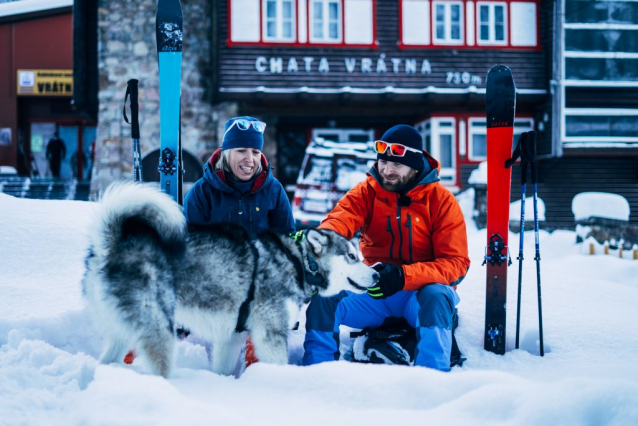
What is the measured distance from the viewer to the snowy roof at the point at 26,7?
17.2 meters

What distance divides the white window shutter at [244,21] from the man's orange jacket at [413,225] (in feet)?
31.9

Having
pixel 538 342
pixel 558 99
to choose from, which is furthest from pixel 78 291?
pixel 558 99

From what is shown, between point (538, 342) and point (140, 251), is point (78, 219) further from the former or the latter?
point (538, 342)

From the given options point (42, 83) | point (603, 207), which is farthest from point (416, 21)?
point (42, 83)

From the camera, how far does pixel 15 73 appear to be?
1727cm

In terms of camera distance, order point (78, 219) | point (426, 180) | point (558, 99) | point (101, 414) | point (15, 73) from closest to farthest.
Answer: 1. point (101, 414)
2. point (426, 180)
3. point (78, 219)
4. point (558, 99)
5. point (15, 73)

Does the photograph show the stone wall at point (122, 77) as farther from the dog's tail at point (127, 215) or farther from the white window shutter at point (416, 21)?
the dog's tail at point (127, 215)

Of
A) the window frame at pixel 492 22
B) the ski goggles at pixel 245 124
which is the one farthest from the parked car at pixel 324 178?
the window frame at pixel 492 22

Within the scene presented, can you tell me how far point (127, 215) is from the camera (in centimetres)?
227

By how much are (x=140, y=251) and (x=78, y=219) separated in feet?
10.6

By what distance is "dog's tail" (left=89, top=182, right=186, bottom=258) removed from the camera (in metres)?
2.26

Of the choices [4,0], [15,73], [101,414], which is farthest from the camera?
[4,0]

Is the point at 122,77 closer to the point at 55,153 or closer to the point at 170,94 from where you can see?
the point at 55,153

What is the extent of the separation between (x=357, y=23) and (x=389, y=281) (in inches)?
425
